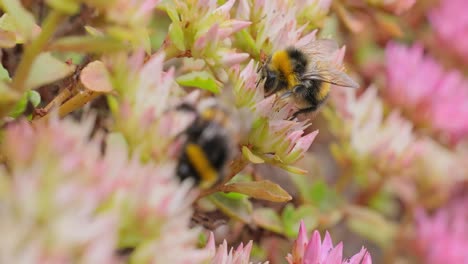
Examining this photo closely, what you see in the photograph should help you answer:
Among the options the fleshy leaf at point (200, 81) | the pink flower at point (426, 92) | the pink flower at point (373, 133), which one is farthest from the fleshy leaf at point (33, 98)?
the pink flower at point (426, 92)

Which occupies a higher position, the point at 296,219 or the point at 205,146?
the point at 205,146

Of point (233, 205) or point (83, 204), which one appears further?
point (233, 205)

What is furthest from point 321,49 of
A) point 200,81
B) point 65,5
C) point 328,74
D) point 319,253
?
point 65,5

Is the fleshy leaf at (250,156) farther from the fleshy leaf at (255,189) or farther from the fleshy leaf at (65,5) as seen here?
the fleshy leaf at (65,5)

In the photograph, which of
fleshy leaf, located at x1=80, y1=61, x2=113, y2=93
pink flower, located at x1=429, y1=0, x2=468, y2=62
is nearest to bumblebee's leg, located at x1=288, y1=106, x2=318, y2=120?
fleshy leaf, located at x1=80, y1=61, x2=113, y2=93

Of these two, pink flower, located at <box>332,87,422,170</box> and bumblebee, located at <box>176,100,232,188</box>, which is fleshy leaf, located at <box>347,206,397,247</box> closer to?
pink flower, located at <box>332,87,422,170</box>

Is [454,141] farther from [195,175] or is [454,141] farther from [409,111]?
[195,175]

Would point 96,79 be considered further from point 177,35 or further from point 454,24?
point 454,24
